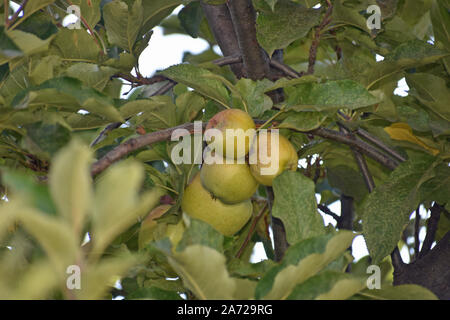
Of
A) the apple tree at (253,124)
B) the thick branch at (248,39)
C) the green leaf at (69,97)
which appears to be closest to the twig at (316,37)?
the apple tree at (253,124)

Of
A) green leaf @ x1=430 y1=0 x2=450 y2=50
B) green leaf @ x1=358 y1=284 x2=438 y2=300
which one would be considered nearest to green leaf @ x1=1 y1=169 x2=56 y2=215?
green leaf @ x1=358 y1=284 x2=438 y2=300

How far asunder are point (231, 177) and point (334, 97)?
0.29m

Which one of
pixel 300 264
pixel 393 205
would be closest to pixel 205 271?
pixel 300 264

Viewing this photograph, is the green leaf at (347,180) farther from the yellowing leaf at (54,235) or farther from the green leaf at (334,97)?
the yellowing leaf at (54,235)

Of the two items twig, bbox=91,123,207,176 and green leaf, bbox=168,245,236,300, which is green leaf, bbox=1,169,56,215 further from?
twig, bbox=91,123,207,176

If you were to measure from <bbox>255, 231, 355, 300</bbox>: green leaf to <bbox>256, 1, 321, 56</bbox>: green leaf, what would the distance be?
68cm

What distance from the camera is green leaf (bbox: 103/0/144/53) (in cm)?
150

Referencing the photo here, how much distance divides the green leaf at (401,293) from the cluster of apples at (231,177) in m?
0.38

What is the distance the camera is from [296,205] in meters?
1.18

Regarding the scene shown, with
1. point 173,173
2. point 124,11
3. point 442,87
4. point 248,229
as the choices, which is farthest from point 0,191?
point 442,87

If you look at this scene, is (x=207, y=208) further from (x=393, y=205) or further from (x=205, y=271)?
(x=205, y=271)

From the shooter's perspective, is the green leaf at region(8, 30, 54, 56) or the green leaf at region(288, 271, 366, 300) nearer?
the green leaf at region(288, 271, 366, 300)

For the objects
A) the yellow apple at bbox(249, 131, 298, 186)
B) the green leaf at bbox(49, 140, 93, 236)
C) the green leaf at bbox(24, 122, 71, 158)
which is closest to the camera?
the green leaf at bbox(49, 140, 93, 236)

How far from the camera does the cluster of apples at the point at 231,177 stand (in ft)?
4.04
